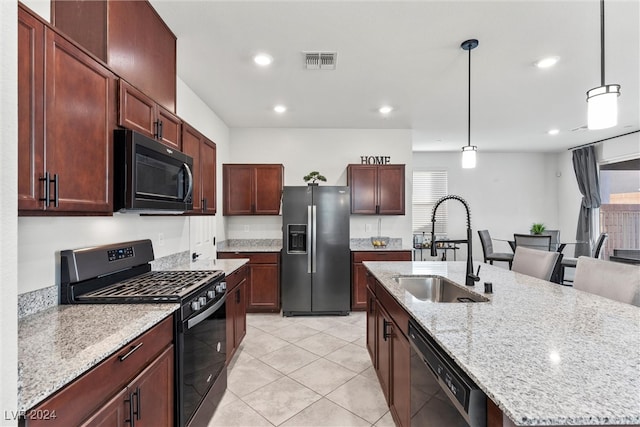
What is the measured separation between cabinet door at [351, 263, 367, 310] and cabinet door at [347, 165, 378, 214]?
88 centimetres

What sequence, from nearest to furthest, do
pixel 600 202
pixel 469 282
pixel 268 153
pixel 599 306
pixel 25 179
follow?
pixel 25 179 → pixel 599 306 → pixel 469 282 → pixel 268 153 → pixel 600 202

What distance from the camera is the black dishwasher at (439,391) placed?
0.85 m

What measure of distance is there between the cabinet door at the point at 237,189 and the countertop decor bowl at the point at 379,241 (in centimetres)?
192

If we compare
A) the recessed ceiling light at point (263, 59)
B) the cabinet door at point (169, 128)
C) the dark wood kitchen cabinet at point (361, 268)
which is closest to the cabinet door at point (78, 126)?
the cabinet door at point (169, 128)

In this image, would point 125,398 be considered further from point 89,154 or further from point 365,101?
point 365,101

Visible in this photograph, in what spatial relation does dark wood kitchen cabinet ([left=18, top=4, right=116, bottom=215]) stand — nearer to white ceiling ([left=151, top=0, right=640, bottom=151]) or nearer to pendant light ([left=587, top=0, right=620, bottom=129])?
white ceiling ([left=151, top=0, right=640, bottom=151])

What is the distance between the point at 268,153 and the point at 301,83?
1893 millimetres

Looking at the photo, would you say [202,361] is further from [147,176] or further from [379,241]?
[379,241]

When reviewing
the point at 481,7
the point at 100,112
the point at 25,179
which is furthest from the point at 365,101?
the point at 25,179

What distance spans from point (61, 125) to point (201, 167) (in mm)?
1497

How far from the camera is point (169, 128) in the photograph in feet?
6.98

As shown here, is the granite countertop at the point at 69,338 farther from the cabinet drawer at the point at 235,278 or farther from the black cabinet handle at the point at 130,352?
the cabinet drawer at the point at 235,278

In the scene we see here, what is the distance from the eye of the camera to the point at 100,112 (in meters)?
1.42
